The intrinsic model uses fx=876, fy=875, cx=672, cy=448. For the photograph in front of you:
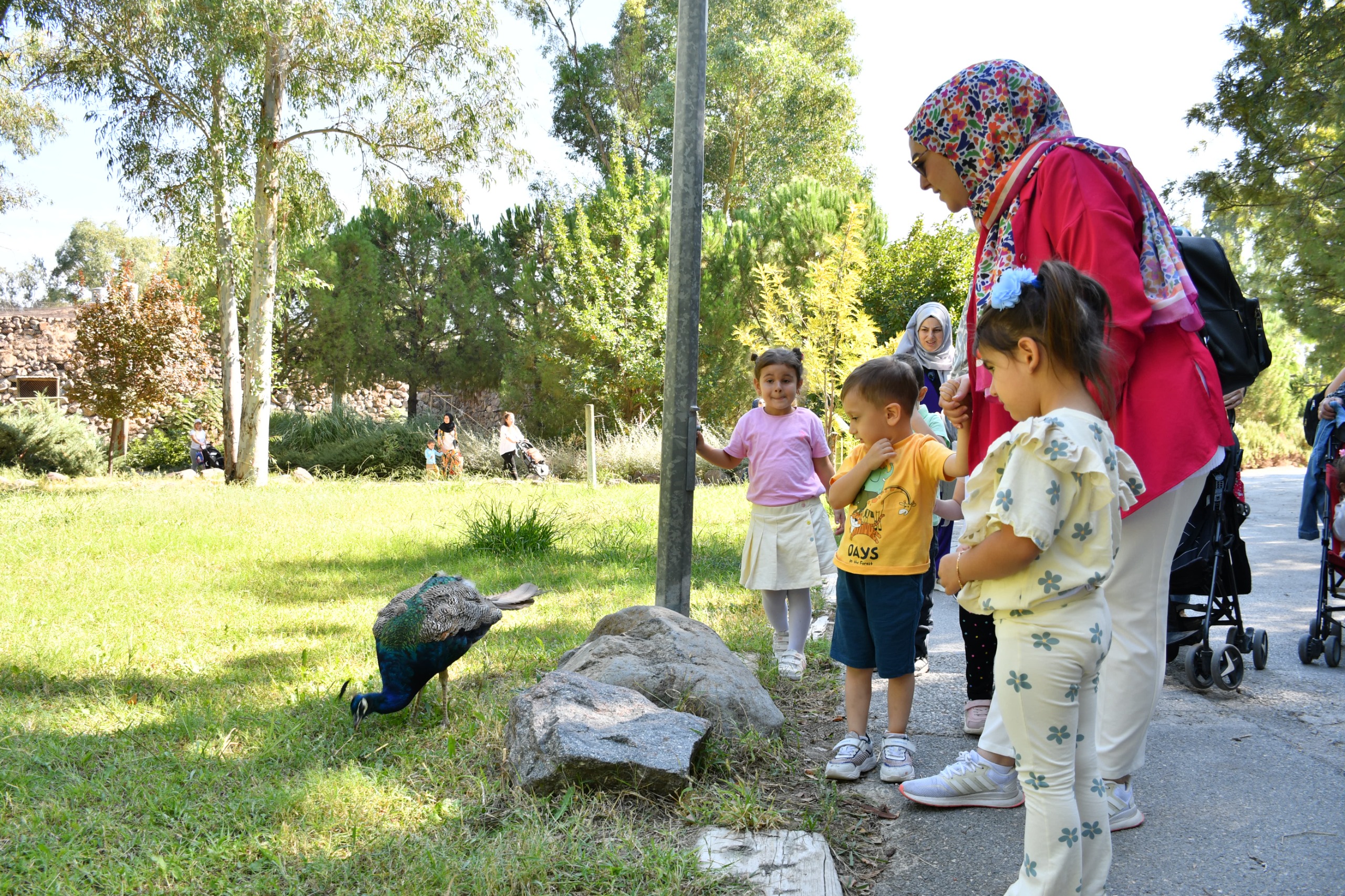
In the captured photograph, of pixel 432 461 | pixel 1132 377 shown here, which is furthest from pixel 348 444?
pixel 1132 377

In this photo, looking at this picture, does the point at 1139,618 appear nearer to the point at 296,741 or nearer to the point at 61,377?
the point at 296,741

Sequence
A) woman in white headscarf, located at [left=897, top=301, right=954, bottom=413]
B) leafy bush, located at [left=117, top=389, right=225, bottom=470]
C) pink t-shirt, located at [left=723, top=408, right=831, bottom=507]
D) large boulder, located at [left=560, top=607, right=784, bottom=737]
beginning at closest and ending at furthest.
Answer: large boulder, located at [left=560, top=607, right=784, bottom=737]
pink t-shirt, located at [left=723, top=408, right=831, bottom=507]
woman in white headscarf, located at [left=897, top=301, right=954, bottom=413]
leafy bush, located at [left=117, top=389, right=225, bottom=470]

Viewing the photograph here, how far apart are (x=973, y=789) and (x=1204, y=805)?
701 millimetres

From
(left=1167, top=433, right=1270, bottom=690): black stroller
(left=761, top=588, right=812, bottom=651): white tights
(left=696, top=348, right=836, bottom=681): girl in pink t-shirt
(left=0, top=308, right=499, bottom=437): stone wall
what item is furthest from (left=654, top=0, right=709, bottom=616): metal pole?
A: (left=0, top=308, right=499, bottom=437): stone wall

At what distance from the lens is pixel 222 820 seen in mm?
2730

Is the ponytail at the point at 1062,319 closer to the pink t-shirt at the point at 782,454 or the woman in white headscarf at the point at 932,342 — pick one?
the pink t-shirt at the point at 782,454

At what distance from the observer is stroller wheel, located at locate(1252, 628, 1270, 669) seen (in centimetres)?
430

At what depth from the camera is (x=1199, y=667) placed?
388 cm

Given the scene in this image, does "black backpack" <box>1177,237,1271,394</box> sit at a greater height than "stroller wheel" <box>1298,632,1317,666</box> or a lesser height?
greater

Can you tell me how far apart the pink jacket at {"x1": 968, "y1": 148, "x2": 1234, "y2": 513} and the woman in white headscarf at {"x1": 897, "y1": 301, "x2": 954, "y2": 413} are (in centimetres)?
271

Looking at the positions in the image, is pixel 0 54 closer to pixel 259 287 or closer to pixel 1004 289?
pixel 259 287

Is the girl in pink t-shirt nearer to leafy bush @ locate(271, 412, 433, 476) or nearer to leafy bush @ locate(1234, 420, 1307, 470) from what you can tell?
leafy bush @ locate(271, 412, 433, 476)

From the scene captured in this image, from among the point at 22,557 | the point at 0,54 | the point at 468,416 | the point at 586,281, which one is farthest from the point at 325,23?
the point at 468,416

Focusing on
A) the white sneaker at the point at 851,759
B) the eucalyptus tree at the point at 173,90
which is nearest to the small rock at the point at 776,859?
the white sneaker at the point at 851,759
